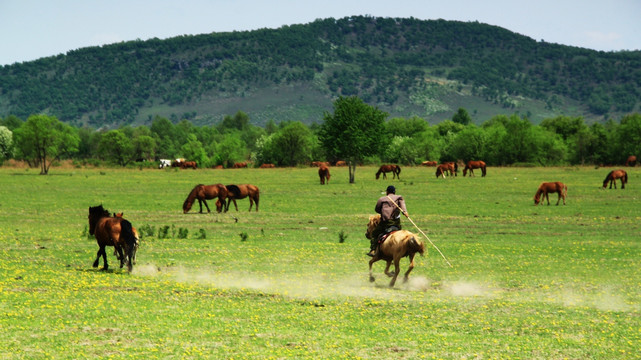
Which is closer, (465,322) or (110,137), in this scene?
(465,322)

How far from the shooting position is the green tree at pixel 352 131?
77.4 metres

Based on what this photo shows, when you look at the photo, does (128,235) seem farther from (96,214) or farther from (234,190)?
(234,190)

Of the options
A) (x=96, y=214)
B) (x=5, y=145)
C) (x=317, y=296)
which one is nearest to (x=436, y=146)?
(x=5, y=145)

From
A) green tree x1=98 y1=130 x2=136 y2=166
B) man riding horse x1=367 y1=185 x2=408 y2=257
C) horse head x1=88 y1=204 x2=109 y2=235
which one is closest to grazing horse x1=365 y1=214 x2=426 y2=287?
man riding horse x1=367 y1=185 x2=408 y2=257

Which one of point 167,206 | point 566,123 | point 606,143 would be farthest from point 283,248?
point 566,123

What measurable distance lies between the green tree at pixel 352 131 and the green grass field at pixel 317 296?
1656 inches

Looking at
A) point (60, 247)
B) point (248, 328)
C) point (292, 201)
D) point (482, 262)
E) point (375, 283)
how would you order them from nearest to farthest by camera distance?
point (248, 328)
point (375, 283)
point (482, 262)
point (60, 247)
point (292, 201)

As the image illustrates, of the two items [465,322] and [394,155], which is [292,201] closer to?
[465,322]

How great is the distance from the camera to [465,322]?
13.8m

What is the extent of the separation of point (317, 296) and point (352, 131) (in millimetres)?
61422

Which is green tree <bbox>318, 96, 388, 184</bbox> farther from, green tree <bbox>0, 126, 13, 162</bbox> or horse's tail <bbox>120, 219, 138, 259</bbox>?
green tree <bbox>0, 126, 13, 162</bbox>

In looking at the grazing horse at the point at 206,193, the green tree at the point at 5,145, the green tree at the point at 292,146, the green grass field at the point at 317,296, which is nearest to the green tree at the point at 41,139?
the green tree at the point at 5,145

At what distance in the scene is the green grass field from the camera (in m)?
11.9

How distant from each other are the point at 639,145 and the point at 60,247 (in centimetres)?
14015
